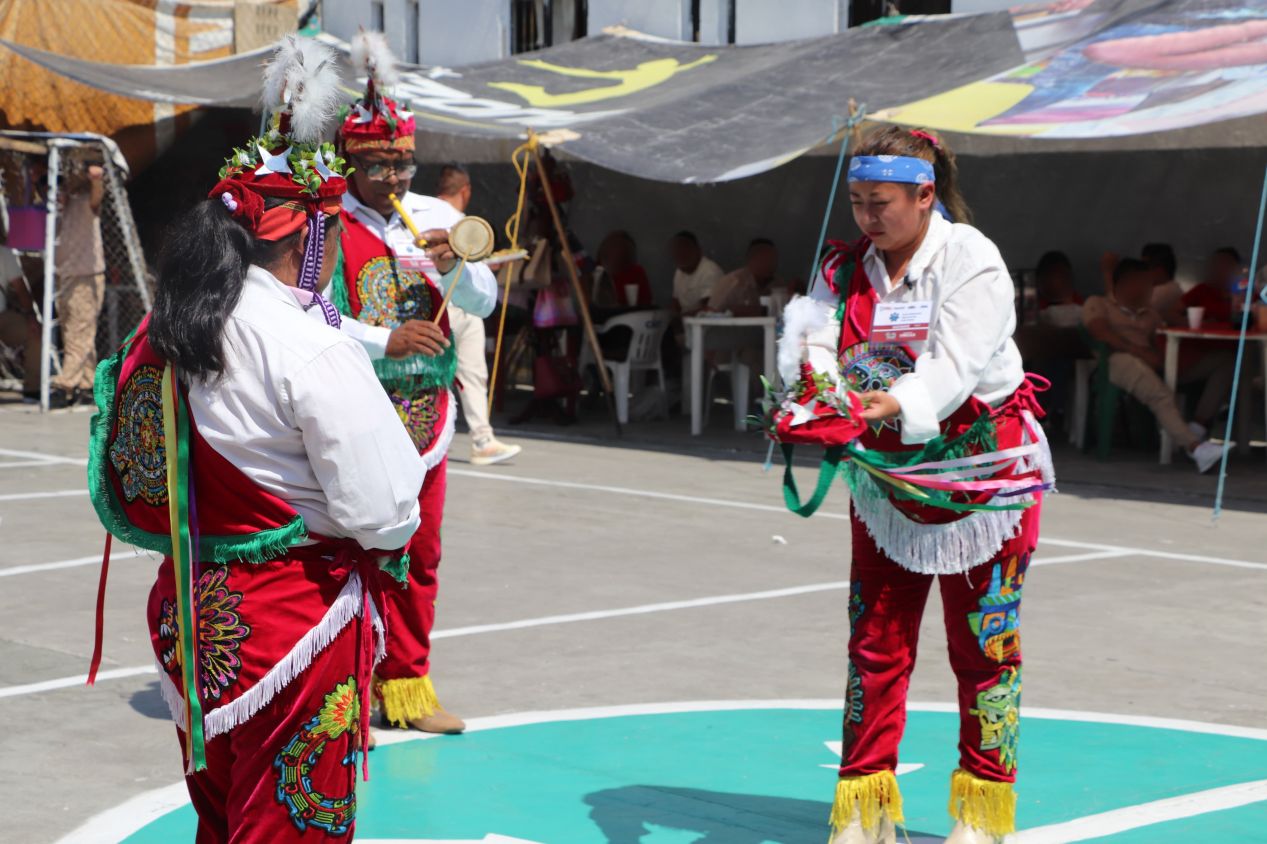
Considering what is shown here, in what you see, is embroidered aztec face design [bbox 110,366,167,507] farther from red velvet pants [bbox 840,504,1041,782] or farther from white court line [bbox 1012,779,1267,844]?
white court line [bbox 1012,779,1267,844]

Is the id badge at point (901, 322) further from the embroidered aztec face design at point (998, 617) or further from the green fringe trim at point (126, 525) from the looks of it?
the green fringe trim at point (126, 525)

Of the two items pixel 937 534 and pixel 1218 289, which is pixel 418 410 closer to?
pixel 937 534

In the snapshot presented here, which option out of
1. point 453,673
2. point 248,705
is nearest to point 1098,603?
point 453,673

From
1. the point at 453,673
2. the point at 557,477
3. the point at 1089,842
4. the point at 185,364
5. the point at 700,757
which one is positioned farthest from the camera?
the point at 557,477

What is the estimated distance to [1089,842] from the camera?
15.8 feet

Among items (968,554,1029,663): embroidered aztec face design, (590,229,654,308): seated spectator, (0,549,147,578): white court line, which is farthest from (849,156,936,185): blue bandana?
(590,229,654,308): seated spectator

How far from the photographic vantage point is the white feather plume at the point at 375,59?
5770 mm

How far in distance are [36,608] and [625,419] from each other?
27.9 ft

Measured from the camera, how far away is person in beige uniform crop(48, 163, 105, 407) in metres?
15.5

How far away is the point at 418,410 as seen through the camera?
571 cm

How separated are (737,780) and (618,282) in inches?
437

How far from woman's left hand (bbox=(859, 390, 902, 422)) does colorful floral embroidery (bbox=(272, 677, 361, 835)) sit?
1435mm

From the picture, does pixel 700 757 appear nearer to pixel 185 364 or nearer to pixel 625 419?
pixel 185 364

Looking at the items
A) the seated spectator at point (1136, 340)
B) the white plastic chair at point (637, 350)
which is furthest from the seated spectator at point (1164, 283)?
the white plastic chair at point (637, 350)
